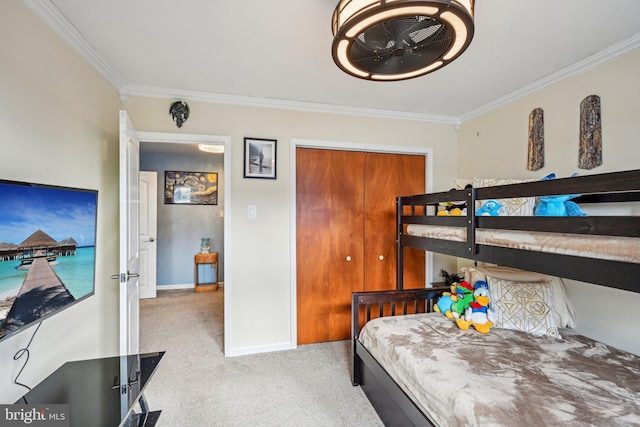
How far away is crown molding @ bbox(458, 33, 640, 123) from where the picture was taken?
171 centimetres

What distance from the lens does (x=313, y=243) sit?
2.82 meters

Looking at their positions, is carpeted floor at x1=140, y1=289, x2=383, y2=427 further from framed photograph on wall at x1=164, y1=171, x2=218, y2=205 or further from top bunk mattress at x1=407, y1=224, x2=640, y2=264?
framed photograph on wall at x1=164, y1=171, x2=218, y2=205

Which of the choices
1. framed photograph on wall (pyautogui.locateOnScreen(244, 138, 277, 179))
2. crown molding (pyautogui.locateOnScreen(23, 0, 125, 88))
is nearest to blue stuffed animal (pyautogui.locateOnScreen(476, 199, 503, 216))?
framed photograph on wall (pyautogui.locateOnScreen(244, 138, 277, 179))

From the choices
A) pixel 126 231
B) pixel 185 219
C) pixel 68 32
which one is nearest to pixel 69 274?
pixel 126 231

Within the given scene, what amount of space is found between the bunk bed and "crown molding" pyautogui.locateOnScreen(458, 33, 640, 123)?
92cm

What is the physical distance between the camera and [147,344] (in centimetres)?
275

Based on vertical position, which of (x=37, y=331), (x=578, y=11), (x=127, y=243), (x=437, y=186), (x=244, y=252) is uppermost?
(x=578, y=11)

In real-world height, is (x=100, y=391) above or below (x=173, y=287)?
above

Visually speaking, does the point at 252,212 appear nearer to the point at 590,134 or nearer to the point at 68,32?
the point at 68,32

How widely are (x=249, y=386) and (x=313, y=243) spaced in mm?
1327

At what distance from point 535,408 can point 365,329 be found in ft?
3.53

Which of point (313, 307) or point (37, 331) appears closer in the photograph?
point (37, 331)

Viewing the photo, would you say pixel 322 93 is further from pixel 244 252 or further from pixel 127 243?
pixel 127 243

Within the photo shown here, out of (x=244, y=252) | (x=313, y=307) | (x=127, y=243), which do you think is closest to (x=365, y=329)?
(x=313, y=307)
